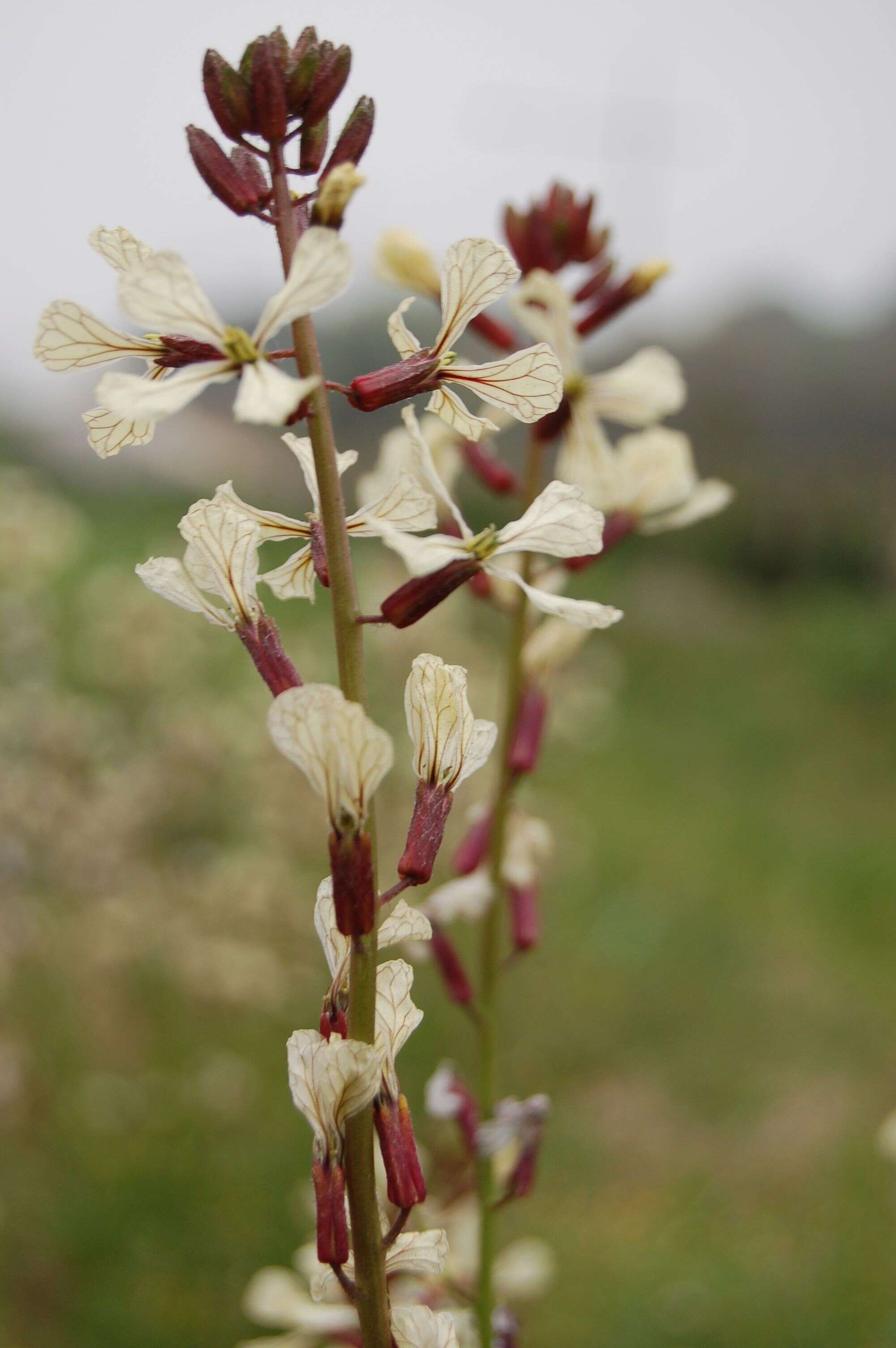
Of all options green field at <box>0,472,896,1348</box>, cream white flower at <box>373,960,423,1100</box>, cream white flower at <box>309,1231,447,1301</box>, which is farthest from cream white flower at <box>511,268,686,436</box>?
green field at <box>0,472,896,1348</box>

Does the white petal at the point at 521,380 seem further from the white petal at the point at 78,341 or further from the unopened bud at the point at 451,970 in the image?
the unopened bud at the point at 451,970

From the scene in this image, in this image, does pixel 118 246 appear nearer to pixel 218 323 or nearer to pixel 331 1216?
pixel 218 323

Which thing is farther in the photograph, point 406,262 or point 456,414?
point 406,262

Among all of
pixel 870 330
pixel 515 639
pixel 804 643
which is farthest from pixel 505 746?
pixel 870 330

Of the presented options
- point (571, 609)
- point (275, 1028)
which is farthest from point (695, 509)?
point (275, 1028)

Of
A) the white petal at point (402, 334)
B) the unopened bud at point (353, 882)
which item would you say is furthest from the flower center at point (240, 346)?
the unopened bud at point (353, 882)
